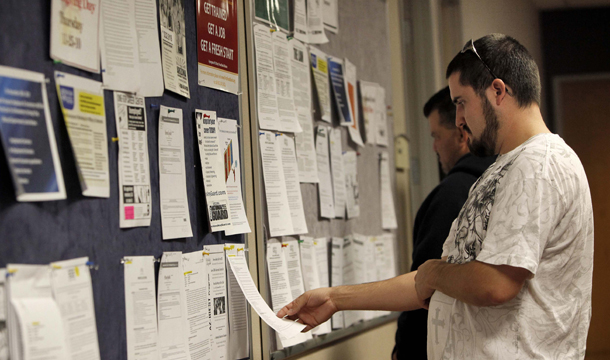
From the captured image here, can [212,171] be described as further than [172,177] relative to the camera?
Yes

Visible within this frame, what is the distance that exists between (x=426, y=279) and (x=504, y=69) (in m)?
0.54

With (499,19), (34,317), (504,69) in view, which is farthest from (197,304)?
(499,19)

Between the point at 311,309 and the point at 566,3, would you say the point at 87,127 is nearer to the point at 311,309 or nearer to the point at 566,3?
the point at 311,309

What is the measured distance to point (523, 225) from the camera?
1091mm

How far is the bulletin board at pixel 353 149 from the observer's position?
152cm

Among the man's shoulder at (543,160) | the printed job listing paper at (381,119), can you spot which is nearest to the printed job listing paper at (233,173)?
the man's shoulder at (543,160)

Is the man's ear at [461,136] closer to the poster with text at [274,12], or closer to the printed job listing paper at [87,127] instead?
the poster with text at [274,12]

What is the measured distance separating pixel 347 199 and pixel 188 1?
0.96m

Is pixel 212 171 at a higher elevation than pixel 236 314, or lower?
higher

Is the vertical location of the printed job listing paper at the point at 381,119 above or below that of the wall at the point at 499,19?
below

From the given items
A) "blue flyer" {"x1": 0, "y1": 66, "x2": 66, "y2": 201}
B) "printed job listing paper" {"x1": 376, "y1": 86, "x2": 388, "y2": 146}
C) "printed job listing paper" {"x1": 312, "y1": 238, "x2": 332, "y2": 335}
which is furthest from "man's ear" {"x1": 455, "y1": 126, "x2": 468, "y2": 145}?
"blue flyer" {"x1": 0, "y1": 66, "x2": 66, "y2": 201}

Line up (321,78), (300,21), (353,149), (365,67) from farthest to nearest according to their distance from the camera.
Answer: (365,67) → (353,149) → (321,78) → (300,21)

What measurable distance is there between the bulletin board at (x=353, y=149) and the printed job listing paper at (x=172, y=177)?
0.31 meters

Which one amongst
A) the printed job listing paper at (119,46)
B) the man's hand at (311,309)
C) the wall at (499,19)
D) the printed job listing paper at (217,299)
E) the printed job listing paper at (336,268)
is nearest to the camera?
the printed job listing paper at (119,46)
